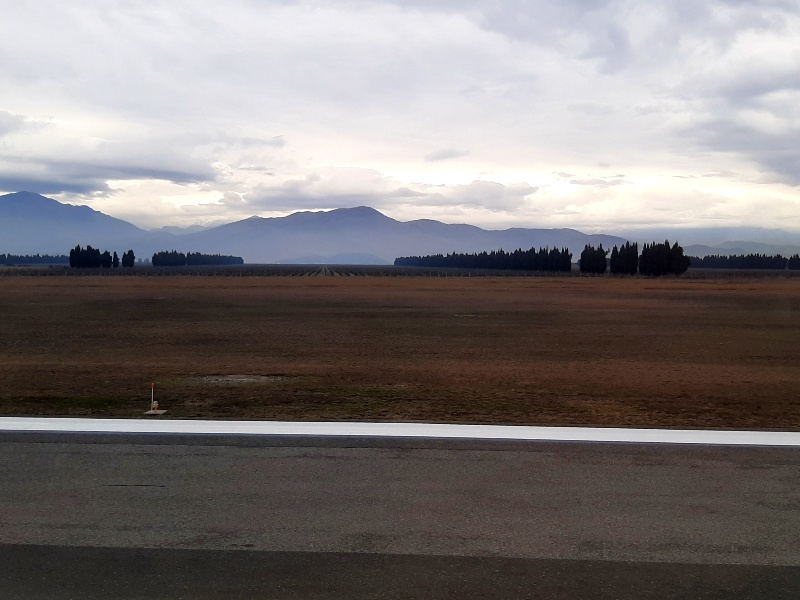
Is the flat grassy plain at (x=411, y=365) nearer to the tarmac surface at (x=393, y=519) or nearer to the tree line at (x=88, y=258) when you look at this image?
the tarmac surface at (x=393, y=519)

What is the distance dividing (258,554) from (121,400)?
341 inches

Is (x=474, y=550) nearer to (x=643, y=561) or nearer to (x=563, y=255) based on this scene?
(x=643, y=561)

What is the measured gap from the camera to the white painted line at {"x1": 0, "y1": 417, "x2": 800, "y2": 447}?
342 inches

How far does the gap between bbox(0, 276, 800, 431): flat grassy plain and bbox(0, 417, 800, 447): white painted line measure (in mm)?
1117

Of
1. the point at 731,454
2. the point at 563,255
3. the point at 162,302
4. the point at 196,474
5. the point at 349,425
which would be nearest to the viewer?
the point at 196,474

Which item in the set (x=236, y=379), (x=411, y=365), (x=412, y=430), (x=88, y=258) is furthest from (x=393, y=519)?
(x=88, y=258)

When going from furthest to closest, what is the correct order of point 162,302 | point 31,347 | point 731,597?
point 162,302 < point 31,347 < point 731,597

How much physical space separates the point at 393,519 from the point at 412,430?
10.7 feet

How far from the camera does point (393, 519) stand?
19.2ft

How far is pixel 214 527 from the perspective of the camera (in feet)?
18.7

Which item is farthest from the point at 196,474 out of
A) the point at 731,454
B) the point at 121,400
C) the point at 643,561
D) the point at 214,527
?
the point at 121,400

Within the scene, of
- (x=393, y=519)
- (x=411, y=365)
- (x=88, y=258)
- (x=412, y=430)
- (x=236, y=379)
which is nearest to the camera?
(x=393, y=519)

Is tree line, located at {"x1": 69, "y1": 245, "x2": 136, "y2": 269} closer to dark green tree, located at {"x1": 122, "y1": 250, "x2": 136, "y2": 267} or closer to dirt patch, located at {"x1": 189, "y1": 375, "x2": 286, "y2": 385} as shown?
dark green tree, located at {"x1": 122, "y1": 250, "x2": 136, "y2": 267}

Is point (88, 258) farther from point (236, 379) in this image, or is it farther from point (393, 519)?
point (393, 519)
